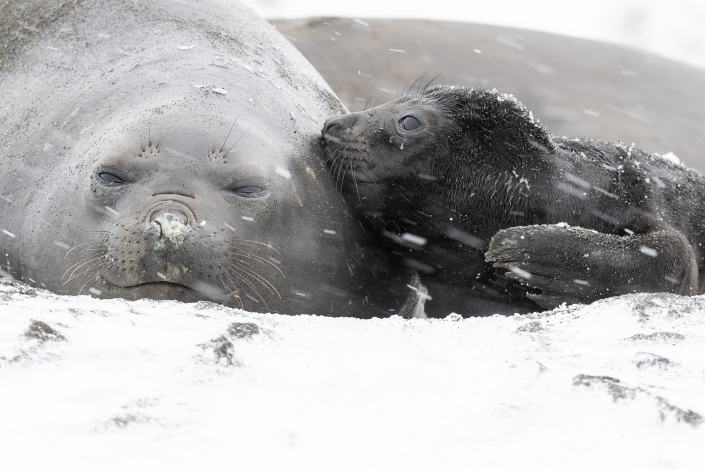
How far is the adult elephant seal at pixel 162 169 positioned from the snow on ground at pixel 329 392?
0.77 m

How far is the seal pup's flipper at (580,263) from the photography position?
356 cm

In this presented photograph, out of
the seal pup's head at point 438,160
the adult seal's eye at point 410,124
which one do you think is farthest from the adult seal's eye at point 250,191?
the adult seal's eye at point 410,124

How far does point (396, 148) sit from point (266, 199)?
780 millimetres

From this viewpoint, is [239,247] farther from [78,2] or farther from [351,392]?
[78,2]

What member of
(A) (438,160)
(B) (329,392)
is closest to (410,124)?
(A) (438,160)

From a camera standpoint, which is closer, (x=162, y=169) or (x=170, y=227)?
(x=170, y=227)

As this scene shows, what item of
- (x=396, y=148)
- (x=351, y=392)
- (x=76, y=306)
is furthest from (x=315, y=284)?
(x=351, y=392)

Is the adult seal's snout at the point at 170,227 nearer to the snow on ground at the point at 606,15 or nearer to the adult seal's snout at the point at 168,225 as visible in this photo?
the adult seal's snout at the point at 168,225

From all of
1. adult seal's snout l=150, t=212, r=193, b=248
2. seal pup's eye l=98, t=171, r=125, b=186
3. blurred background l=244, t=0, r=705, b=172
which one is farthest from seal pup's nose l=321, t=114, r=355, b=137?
blurred background l=244, t=0, r=705, b=172

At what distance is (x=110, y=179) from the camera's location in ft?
11.4

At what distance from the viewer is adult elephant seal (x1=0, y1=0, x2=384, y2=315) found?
3.27 metres

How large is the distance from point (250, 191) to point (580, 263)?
1361 millimetres

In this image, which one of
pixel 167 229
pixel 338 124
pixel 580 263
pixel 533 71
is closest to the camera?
pixel 167 229

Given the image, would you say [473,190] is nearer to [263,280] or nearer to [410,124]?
[410,124]
